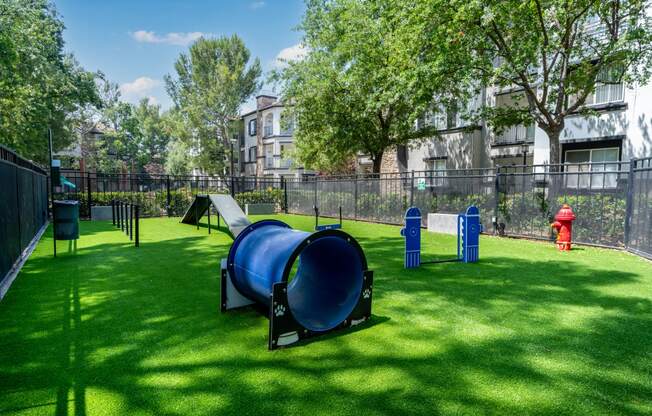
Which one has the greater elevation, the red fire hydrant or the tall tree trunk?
the tall tree trunk

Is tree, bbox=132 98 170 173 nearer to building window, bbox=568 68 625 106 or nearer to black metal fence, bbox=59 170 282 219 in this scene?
black metal fence, bbox=59 170 282 219

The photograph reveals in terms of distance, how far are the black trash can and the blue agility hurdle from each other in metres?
7.68

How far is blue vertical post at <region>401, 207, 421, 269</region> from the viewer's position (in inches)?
306

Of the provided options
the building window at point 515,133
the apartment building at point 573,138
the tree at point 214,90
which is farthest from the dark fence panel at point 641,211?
the tree at point 214,90

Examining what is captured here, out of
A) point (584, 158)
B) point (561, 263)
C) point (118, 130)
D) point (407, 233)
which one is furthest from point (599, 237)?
point (118, 130)

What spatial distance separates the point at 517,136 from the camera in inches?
889

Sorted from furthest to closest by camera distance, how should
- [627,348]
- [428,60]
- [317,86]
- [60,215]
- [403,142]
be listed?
[403,142] → [317,86] → [428,60] → [60,215] → [627,348]

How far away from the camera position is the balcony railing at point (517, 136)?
2194cm

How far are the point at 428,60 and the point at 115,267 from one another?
1281 centimetres

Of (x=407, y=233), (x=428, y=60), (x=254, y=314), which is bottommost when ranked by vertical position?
(x=254, y=314)

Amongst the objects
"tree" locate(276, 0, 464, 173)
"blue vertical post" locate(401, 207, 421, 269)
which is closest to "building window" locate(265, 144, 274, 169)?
"tree" locate(276, 0, 464, 173)

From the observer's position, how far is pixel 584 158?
1880cm

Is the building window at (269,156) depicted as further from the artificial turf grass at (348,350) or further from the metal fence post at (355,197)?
the artificial turf grass at (348,350)

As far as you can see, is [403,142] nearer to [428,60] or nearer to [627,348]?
[428,60]
